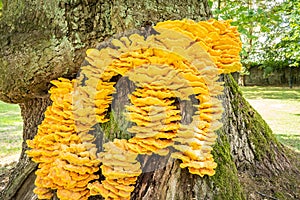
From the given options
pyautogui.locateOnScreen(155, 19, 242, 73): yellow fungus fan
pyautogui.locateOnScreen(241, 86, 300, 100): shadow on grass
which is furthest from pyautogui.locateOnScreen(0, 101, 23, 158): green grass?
pyautogui.locateOnScreen(241, 86, 300, 100): shadow on grass

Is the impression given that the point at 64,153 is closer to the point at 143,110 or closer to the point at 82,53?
the point at 143,110

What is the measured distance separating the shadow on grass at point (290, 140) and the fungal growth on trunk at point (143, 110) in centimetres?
364

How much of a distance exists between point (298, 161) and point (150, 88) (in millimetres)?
2361

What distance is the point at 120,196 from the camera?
1667 millimetres

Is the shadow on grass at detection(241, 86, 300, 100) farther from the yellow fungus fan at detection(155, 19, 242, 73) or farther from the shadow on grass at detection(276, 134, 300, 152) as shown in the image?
the yellow fungus fan at detection(155, 19, 242, 73)

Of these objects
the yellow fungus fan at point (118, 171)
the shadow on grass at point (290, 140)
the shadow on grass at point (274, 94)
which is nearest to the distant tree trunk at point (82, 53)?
the yellow fungus fan at point (118, 171)

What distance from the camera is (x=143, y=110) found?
5.13 ft

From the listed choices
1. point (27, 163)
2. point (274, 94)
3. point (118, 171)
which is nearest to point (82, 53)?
point (118, 171)

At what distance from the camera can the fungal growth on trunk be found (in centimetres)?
157

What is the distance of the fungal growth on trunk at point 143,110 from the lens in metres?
1.57

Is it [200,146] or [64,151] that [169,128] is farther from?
[64,151]

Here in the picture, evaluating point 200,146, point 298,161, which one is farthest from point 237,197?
point 298,161

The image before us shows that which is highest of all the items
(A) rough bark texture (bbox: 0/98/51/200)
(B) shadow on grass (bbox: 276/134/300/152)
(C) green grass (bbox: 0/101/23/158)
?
(A) rough bark texture (bbox: 0/98/51/200)

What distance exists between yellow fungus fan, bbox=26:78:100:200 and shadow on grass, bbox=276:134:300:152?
397cm
